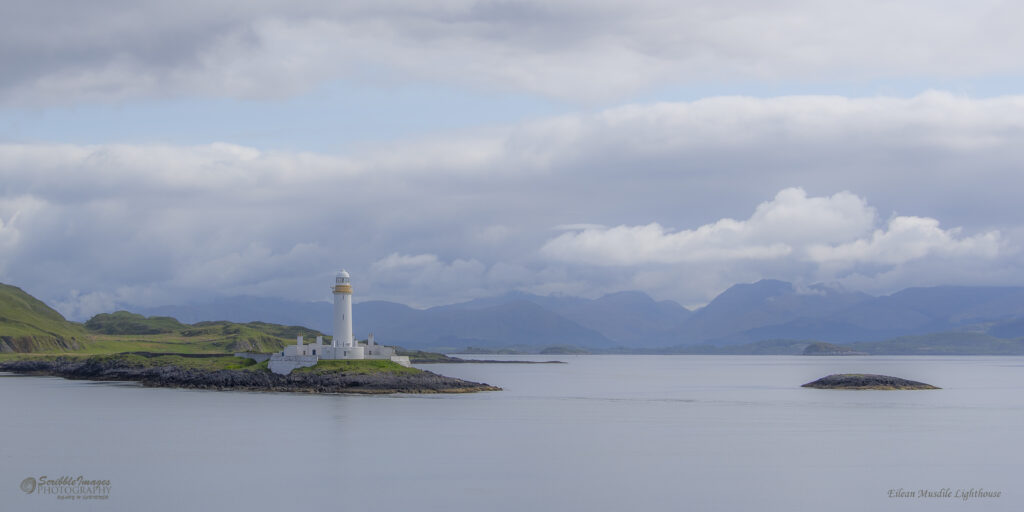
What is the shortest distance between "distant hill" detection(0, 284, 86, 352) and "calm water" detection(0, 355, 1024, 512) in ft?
281

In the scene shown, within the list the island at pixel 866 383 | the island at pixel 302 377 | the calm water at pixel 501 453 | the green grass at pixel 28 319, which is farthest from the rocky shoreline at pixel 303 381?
the green grass at pixel 28 319

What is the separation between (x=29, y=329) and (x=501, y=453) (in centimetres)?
14015

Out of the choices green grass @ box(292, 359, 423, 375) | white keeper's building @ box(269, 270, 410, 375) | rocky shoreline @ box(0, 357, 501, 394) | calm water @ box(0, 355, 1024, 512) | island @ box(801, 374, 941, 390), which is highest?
white keeper's building @ box(269, 270, 410, 375)

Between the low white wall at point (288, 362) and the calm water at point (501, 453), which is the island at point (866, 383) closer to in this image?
the calm water at point (501, 453)

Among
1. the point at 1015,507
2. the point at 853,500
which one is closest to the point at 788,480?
the point at 853,500

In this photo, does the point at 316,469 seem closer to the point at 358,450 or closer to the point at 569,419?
the point at 358,450

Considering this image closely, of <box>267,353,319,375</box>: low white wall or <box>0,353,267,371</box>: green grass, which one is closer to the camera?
<box>267,353,319,375</box>: low white wall

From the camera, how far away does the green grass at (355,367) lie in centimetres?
7888

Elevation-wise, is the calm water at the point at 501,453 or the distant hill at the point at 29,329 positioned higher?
the distant hill at the point at 29,329

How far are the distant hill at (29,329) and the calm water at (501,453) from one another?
85676 mm

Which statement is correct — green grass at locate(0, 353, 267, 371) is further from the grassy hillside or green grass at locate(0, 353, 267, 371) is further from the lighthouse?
the grassy hillside

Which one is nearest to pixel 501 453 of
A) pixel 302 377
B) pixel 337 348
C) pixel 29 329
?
pixel 302 377

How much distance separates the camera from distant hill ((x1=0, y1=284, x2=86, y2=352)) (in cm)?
14925

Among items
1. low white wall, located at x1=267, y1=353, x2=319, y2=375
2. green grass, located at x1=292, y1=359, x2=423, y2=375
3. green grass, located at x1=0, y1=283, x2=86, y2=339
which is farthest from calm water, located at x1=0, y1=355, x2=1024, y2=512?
green grass, located at x1=0, y1=283, x2=86, y2=339
